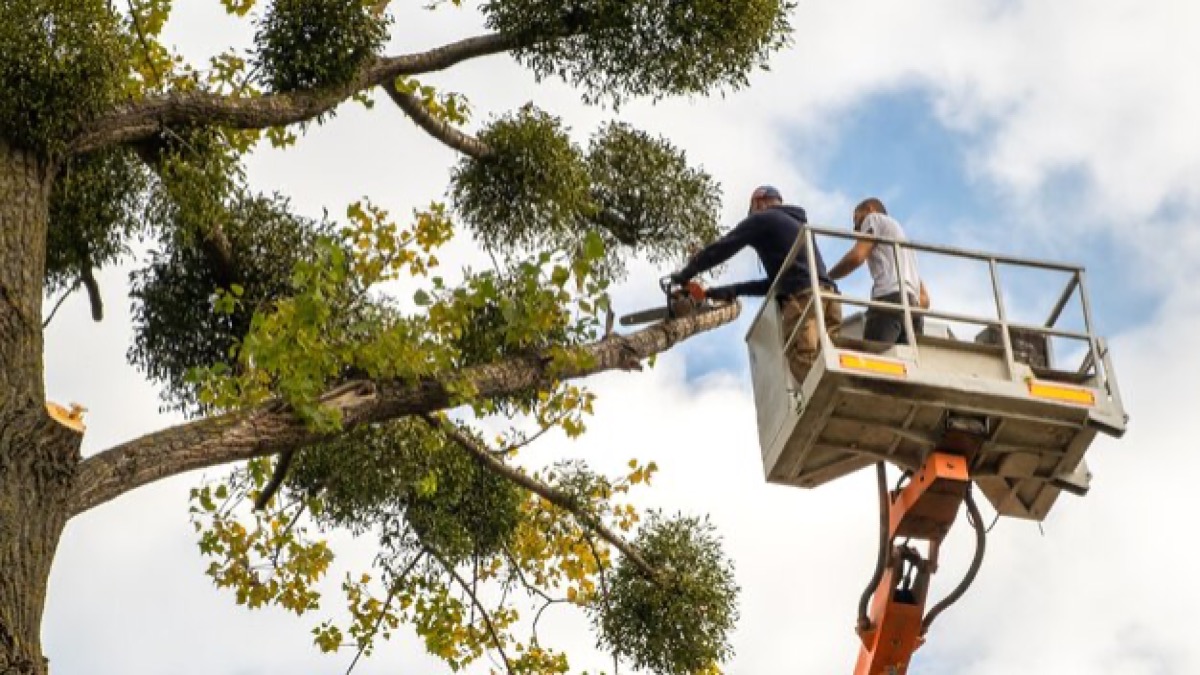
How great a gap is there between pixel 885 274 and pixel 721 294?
1.66 meters

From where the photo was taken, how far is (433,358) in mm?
10914

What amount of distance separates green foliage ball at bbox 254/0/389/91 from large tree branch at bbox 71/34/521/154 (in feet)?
0.42

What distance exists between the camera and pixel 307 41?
495 inches

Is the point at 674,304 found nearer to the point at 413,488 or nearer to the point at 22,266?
the point at 413,488

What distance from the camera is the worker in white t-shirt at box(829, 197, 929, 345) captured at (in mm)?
9969

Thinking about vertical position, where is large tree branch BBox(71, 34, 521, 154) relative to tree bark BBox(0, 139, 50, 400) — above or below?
above

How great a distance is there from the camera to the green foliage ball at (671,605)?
13508mm

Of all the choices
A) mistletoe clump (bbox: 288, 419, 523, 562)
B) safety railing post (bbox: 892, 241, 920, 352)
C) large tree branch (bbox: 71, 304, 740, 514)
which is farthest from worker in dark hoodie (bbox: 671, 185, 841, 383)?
mistletoe clump (bbox: 288, 419, 523, 562)

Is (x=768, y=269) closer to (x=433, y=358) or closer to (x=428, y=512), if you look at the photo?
(x=433, y=358)

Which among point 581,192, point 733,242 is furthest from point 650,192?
point 733,242

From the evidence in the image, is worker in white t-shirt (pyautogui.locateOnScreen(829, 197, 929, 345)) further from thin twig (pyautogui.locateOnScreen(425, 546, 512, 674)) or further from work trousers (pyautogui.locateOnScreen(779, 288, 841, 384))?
thin twig (pyautogui.locateOnScreen(425, 546, 512, 674))

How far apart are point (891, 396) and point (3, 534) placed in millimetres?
3973

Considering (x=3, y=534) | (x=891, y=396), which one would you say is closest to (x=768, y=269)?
(x=891, y=396)

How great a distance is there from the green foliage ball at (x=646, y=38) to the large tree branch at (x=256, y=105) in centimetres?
21
